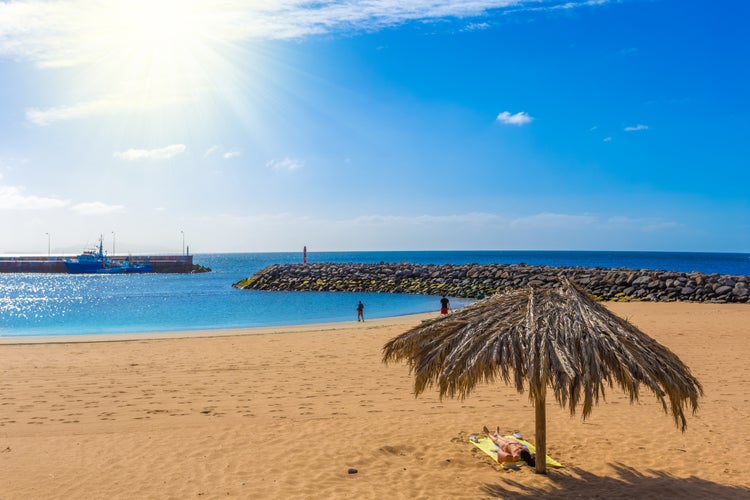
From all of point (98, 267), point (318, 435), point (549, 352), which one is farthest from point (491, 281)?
point (98, 267)

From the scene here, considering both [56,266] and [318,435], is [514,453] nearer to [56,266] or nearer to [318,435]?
[318,435]

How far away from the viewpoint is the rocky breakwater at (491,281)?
36.2 meters

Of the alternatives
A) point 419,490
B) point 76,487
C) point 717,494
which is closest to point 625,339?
point 717,494

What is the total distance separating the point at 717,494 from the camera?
6.75 m

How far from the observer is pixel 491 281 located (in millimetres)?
47500

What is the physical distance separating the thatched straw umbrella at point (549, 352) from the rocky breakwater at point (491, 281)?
802 inches

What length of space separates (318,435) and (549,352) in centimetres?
436

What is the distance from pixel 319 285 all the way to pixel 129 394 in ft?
136

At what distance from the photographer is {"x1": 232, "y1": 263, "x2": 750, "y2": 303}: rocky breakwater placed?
3622 cm

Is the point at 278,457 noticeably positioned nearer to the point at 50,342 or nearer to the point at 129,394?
the point at 129,394

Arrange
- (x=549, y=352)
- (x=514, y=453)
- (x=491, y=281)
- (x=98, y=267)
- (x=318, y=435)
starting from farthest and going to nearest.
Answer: (x=98, y=267) → (x=491, y=281) → (x=318, y=435) → (x=514, y=453) → (x=549, y=352)

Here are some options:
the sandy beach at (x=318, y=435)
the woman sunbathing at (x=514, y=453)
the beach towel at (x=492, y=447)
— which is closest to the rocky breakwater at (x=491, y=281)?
the sandy beach at (x=318, y=435)

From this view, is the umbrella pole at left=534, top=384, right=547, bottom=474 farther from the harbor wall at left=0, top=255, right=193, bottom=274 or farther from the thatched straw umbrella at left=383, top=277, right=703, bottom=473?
the harbor wall at left=0, top=255, right=193, bottom=274

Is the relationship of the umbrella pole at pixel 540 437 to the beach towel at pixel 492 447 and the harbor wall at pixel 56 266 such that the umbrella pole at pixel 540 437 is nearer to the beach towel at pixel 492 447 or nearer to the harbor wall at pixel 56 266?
the beach towel at pixel 492 447
